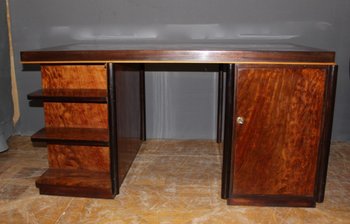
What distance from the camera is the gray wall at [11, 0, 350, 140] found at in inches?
113

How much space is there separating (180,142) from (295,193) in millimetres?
1297

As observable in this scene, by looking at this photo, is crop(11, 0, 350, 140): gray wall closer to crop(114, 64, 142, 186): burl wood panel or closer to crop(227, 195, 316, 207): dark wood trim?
crop(114, 64, 142, 186): burl wood panel

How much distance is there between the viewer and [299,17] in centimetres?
286

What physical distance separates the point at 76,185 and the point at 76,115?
1.44 ft

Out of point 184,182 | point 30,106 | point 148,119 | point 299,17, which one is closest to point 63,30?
point 30,106

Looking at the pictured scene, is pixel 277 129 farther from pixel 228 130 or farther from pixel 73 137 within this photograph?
pixel 73 137

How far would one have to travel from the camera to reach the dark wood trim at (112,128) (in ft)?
6.32

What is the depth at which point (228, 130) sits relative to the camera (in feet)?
6.23

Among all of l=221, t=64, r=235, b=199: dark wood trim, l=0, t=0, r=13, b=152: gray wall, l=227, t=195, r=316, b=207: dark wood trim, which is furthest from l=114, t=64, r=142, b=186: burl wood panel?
l=0, t=0, r=13, b=152: gray wall

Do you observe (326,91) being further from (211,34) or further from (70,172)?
(70,172)

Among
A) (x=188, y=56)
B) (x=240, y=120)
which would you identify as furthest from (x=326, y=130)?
(x=188, y=56)

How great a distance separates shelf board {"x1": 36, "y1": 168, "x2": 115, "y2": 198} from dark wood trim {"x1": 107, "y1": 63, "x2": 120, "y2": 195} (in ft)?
0.18

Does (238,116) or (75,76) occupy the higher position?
(75,76)

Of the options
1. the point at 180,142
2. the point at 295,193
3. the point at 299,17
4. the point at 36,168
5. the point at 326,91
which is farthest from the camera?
the point at 180,142
